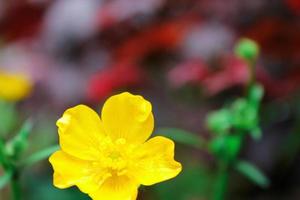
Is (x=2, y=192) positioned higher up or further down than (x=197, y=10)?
further down

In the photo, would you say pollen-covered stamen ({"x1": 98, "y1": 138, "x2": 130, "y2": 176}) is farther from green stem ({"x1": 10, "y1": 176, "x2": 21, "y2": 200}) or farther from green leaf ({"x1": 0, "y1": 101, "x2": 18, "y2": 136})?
green leaf ({"x1": 0, "y1": 101, "x2": 18, "y2": 136})

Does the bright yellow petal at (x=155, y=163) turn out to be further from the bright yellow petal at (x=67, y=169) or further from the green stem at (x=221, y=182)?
the green stem at (x=221, y=182)

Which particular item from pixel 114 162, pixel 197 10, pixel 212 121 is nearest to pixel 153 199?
pixel 197 10

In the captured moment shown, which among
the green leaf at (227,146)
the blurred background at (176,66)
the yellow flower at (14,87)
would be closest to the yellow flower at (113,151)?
the green leaf at (227,146)

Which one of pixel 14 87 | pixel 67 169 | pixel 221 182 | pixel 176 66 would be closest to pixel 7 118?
pixel 14 87

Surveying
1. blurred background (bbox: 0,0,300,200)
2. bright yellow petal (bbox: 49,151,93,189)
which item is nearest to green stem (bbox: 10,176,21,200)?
bright yellow petal (bbox: 49,151,93,189)

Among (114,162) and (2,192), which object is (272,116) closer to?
(2,192)
